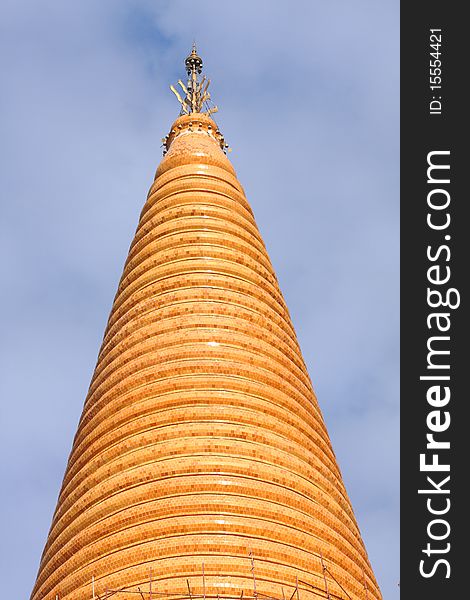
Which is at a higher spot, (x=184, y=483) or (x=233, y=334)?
(x=233, y=334)

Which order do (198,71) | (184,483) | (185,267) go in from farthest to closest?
(198,71) < (185,267) < (184,483)

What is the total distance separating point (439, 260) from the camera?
17.1m

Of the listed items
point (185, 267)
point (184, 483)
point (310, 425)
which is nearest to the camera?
point (184, 483)

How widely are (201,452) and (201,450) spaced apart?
39 mm

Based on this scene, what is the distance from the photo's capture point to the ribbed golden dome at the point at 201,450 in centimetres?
1614

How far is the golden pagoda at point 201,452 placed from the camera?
632 inches

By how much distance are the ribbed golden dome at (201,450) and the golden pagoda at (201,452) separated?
23mm

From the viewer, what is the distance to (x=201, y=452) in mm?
17266

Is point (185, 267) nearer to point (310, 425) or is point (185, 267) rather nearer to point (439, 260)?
point (310, 425)

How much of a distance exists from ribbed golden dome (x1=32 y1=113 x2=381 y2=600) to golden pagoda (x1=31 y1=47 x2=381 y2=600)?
0.08 ft

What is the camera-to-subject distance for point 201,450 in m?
17.3

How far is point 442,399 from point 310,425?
386 centimetres

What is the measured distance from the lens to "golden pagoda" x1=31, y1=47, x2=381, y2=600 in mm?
16062

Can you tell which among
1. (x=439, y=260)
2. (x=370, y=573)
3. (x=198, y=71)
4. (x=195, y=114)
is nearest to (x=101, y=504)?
(x=370, y=573)
